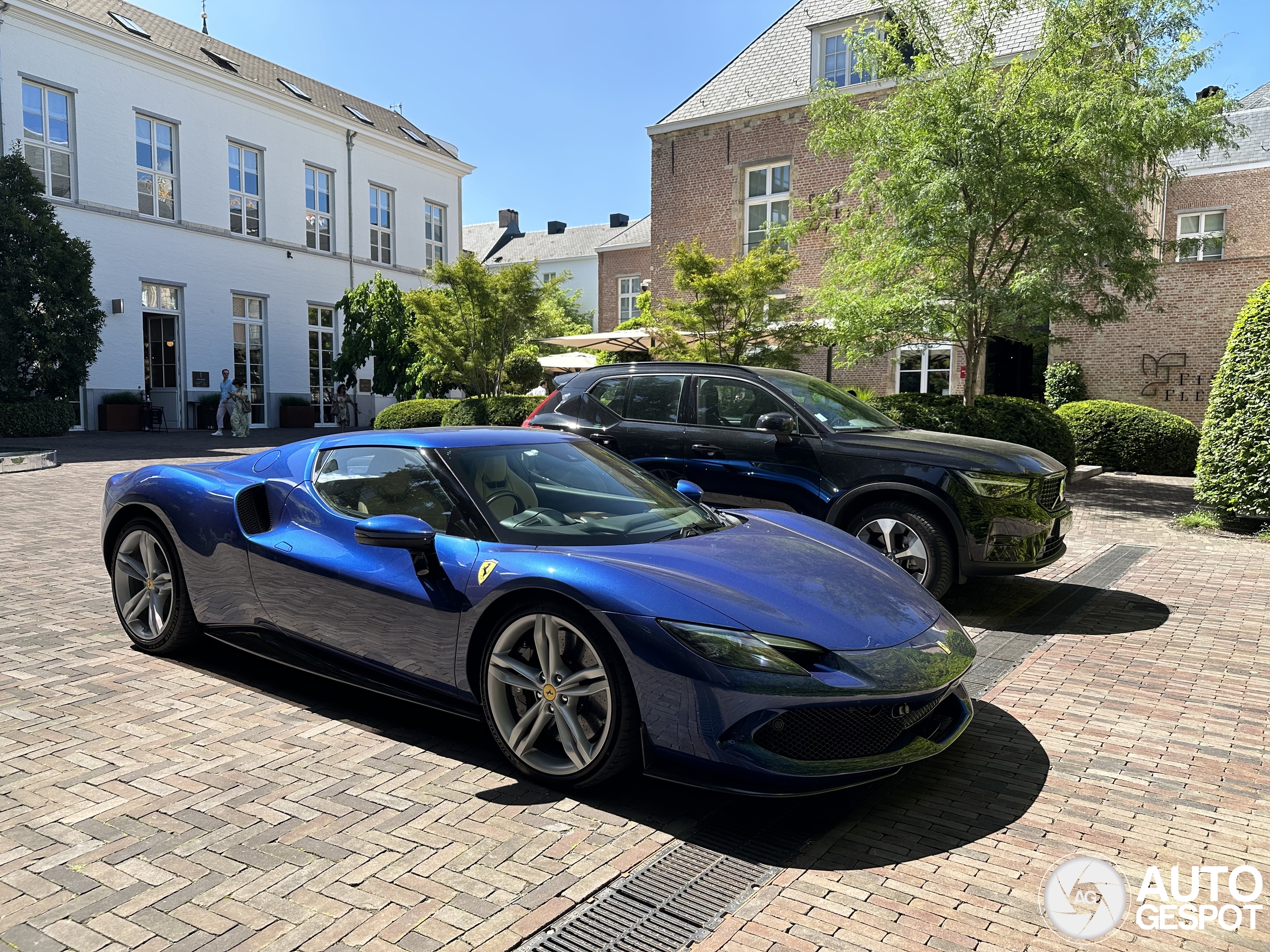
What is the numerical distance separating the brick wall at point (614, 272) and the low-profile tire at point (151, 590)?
44279mm

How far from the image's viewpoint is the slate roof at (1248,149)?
2959 cm

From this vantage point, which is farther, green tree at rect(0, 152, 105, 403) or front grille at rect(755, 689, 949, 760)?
green tree at rect(0, 152, 105, 403)

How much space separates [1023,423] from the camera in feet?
42.9

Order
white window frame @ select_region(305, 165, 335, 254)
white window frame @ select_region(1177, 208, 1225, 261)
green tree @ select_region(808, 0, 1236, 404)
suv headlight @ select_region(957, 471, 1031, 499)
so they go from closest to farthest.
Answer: suv headlight @ select_region(957, 471, 1031, 499)
green tree @ select_region(808, 0, 1236, 404)
white window frame @ select_region(1177, 208, 1225, 261)
white window frame @ select_region(305, 165, 335, 254)

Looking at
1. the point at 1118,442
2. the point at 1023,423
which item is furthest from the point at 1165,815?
the point at 1118,442

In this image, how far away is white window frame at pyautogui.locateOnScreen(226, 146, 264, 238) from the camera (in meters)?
30.3

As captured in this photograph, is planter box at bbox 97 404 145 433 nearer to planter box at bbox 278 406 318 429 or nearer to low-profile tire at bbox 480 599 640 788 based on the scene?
planter box at bbox 278 406 318 429

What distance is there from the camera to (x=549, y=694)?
11.0 feet

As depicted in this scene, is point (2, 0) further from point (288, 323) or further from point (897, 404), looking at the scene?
point (897, 404)

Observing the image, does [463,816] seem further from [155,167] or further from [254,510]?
[155,167]

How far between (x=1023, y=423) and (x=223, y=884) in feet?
41.1

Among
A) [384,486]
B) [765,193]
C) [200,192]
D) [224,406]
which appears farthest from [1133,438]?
[200,192]

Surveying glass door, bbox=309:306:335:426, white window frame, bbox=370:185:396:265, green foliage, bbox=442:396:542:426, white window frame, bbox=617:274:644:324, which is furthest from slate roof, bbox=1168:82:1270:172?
glass door, bbox=309:306:335:426

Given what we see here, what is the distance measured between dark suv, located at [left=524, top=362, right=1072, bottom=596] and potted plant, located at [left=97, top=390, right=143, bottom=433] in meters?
22.0
